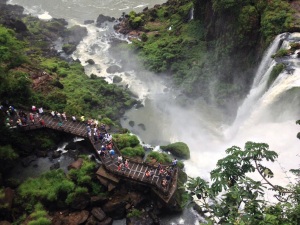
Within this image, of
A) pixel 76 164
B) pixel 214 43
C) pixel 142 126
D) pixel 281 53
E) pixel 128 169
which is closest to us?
pixel 128 169

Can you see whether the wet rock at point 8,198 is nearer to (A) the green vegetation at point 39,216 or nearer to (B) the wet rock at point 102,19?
(A) the green vegetation at point 39,216

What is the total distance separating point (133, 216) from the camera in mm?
30766

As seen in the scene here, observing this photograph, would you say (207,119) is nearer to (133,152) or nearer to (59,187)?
(133,152)

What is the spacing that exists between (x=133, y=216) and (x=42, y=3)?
2735 inches

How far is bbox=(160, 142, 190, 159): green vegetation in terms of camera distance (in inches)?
1496

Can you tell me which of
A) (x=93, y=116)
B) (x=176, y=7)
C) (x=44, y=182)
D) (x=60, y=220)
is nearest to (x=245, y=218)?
(x=60, y=220)

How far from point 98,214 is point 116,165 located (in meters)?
5.23

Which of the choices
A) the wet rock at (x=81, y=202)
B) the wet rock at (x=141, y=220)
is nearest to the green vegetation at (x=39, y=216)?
the wet rock at (x=81, y=202)

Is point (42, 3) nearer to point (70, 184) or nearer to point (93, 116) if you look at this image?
point (93, 116)

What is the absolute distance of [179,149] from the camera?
38.1 meters

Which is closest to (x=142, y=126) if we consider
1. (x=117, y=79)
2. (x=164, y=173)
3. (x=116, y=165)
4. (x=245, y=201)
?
(x=116, y=165)

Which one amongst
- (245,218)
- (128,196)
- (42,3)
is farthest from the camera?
(42,3)

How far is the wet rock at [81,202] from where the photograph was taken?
3092 centimetres

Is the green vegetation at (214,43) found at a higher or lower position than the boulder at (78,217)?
higher
